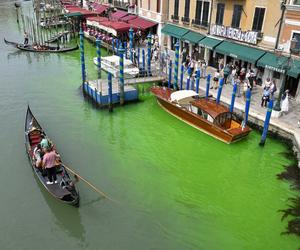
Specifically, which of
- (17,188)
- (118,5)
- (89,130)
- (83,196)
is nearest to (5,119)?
(89,130)

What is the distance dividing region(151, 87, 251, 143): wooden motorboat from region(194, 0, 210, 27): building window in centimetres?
934

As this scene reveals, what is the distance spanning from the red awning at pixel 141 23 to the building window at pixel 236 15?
11.7 m

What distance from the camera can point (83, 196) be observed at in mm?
13383

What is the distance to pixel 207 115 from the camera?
1794 cm

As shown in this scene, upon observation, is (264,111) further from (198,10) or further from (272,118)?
(198,10)

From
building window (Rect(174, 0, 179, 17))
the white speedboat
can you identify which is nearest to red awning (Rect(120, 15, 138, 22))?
building window (Rect(174, 0, 179, 17))

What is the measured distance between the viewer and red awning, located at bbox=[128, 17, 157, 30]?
32.9 metres

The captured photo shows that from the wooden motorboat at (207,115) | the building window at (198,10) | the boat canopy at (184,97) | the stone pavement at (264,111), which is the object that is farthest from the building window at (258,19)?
the boat canopy at (184,97)

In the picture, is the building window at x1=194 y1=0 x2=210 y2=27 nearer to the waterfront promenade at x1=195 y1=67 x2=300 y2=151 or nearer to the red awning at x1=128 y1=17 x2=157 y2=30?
the red awning at x1=128 y1=17 x2=157 y2=30

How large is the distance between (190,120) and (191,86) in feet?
13.2

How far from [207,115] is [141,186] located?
20.5 feet

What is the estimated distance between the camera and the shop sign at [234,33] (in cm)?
2160

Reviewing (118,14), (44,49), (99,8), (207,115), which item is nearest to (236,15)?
(207,115)

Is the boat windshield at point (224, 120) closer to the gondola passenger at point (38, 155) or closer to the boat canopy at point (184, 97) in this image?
the boat canopy at point (184, 97)
